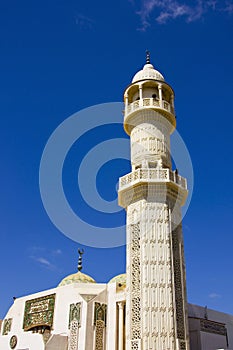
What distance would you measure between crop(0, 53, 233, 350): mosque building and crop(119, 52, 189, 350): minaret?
28mm

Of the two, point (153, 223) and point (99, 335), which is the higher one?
point (153, 223)

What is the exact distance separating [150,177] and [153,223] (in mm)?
1664

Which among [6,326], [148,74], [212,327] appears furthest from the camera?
[6,326]

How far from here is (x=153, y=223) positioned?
47.4ft

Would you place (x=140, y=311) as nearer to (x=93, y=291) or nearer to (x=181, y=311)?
(x=181, y=311)

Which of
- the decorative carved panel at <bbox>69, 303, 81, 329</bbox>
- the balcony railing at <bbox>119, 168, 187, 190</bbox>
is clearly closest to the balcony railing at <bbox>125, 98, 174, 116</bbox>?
the balcony railing at <bbox>119, 168, 187, 190</bbox>

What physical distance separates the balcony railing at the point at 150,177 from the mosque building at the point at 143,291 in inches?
1.4

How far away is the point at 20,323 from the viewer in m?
18.2

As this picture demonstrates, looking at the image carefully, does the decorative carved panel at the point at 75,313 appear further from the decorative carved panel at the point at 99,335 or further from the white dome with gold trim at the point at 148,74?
the white dome with gold trim at the point at 148,74

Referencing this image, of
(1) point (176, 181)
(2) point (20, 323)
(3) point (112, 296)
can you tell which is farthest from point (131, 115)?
(2) point (20, 323)

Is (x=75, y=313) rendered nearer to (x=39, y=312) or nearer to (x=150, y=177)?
(x=39, y=312)

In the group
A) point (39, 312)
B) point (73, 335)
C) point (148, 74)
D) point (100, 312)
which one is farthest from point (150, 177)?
point (39, 312)

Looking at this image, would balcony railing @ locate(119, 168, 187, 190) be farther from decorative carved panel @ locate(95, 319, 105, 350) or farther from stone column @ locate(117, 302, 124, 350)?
decorative carved panel @ locate(95, 319, 105, 350)

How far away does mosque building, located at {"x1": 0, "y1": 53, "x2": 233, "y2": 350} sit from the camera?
519 inches
